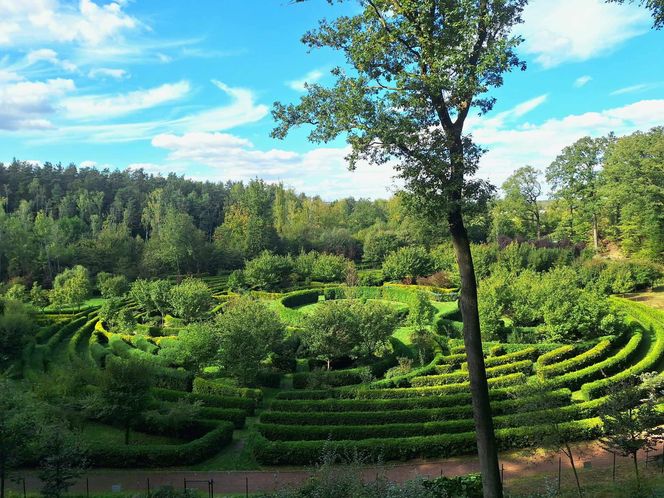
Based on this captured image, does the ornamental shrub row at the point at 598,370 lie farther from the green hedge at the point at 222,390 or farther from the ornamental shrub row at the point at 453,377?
the green hedge at the point at 222,390

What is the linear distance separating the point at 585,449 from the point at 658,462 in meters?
2.44

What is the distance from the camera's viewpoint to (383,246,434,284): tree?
58750mm

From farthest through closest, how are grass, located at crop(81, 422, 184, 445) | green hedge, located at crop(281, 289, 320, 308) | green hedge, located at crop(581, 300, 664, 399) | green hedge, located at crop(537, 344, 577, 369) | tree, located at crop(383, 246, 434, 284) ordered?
tree, located at crop(383, 246, 434, 284) < green hedge, located at crop(281, 289, 320, 308) < green hedge, located at crop(537, 344, 577, 369) < green hedge, located at crop(581, 300, 664, 399) < grass, located at crop(81, 422, 184, 445)

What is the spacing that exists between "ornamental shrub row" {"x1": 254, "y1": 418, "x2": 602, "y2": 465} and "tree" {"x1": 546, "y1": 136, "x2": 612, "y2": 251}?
50.4 meters

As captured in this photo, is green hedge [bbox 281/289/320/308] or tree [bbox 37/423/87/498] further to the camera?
green hedge [bbox 281/289/320/308]

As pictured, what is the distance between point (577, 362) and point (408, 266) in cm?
3417

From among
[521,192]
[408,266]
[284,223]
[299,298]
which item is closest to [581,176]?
[521,192]

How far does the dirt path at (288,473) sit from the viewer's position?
16281 mm

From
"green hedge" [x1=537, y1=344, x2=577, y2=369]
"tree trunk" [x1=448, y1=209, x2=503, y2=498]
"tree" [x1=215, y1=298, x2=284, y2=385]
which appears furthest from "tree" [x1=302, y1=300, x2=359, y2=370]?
"tree trunk" [x1=448, y1=209, x2=503, y2=498]

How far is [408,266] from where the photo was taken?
58562 mm

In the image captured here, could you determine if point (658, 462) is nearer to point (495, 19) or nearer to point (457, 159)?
point (457, 159)

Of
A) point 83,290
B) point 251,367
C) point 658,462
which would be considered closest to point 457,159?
point 658,462

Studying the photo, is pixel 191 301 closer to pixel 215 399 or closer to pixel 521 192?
pixel 215 399

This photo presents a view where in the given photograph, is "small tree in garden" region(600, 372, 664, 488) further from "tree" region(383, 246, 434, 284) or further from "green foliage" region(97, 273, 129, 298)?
"green foliage" region(97, 273, 129, 298)
